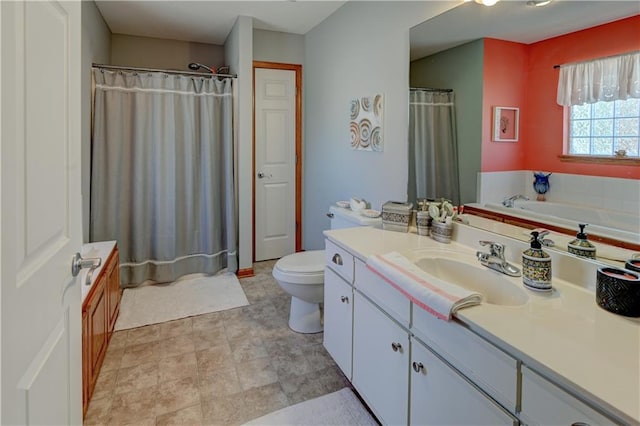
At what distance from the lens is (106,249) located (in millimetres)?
2752

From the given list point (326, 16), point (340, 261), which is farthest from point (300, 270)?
point (326, 16)

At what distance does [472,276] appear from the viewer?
1569mm

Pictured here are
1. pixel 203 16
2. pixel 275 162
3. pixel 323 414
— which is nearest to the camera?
pixel 323 414

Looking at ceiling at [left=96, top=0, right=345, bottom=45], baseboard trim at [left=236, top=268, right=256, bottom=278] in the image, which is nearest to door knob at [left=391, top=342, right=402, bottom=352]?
baseboard trim at [left=236, top=268, right=256, bottom=278]

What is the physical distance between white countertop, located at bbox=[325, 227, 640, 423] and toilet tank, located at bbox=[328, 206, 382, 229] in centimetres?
123

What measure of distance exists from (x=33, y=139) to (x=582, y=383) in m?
1.31

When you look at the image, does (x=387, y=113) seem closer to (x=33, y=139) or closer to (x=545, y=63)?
(x=545, y=63)

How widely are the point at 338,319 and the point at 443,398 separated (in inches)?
32.6

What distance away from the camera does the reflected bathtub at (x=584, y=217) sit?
1.31m

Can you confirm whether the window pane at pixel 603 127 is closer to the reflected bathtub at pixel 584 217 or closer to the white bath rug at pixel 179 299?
the reflected bathtub at pixel 584 217

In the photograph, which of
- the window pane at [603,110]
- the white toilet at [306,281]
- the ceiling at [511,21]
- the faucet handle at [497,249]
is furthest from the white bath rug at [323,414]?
the ceiling at [511,21]

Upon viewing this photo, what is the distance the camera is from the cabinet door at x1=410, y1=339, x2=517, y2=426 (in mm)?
1067

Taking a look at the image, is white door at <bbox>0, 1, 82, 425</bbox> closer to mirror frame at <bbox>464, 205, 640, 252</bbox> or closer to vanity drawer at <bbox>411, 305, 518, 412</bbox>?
vanity drawer at <bbox>411, 305, 518, 412</bbox>

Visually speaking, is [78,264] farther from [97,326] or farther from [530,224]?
→ [530,224]
